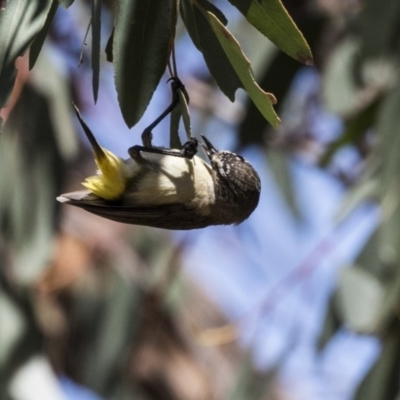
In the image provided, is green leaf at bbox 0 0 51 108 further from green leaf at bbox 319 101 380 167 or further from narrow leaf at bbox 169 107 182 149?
green leaf at bbox 319 101 380 167

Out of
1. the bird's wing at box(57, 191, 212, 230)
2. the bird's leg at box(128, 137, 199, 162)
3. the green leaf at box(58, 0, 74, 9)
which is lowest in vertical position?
the bird's wing at box(57, 191, 212, 230)

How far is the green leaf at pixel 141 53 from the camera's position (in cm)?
164

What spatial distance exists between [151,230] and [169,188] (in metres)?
2.55

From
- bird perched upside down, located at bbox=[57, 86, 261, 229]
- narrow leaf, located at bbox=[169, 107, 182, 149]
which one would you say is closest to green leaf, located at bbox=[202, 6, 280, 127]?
narrow leaf, located at bbox=[169, 107, 182, 149]

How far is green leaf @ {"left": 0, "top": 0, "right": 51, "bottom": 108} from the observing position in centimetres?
159

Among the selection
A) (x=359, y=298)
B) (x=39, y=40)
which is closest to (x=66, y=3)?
(x=39, y=40)

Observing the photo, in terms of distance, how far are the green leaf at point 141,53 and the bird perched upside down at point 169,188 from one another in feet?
1.29

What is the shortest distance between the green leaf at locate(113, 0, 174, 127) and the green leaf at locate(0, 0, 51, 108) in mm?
133

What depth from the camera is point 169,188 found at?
2367mm

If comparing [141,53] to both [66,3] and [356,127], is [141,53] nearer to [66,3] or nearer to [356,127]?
[66,3]

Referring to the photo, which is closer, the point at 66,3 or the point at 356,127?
the point at 66,3

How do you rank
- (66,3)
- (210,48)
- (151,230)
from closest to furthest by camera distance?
1. (66,3)
2. (210,48)
3. (151,230)

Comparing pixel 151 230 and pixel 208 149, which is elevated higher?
pixel 208 149

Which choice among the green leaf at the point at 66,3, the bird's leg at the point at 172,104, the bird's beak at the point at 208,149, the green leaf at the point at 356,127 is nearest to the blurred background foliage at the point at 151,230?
the green leaf at the point at 356,127
